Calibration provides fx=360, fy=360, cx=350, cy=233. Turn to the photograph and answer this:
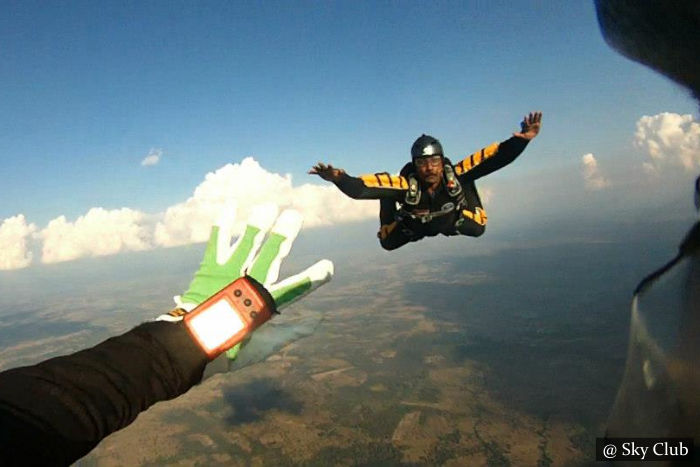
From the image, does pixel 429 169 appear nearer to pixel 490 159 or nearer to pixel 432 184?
pixel 432 184

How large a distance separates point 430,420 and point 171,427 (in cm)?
8009

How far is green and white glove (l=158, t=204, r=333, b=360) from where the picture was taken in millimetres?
2924

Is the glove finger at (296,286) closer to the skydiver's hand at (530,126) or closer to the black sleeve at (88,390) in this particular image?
the black sleeve at (88,390)

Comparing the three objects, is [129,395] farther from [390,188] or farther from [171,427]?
[171,427]

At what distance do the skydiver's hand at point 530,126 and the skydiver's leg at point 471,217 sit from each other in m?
1.26

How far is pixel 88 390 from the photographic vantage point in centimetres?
150

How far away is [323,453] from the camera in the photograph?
3885 inches

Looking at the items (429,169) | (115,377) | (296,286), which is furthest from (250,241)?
(429,169)

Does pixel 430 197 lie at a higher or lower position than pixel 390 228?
higher

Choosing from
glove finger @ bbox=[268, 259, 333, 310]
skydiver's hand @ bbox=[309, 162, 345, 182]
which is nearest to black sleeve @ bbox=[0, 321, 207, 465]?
glove finger @ bbox=[268, 259, 333, 310]

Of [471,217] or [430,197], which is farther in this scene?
[471,217]

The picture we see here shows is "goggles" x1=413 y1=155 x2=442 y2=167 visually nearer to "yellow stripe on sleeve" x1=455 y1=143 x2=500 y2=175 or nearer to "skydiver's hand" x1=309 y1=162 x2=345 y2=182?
"yellow stripe on sleeve" x1=455 y1=143 x2=500 y2=175

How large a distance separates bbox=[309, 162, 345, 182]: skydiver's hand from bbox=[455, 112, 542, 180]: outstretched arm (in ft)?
7.44

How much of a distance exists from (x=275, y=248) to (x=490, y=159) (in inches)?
185
